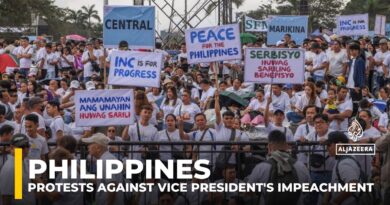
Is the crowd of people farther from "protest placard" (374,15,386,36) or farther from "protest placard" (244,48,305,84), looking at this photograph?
"protest placard" (374,15,386,36)

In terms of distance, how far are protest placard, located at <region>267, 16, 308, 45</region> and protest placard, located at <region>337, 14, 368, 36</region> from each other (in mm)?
1351

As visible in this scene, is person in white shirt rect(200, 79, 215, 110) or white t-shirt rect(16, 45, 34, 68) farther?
white t-shirt rect(16, 45, 34, 68)

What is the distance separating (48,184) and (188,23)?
2022 cm

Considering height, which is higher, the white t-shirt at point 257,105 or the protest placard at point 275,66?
the protest placard at point 275,66

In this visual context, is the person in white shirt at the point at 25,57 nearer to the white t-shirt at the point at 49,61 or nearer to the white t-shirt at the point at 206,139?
the white t-shirt at the point at 49,61

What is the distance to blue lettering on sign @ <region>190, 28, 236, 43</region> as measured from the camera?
16578mm

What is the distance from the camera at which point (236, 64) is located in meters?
23.4

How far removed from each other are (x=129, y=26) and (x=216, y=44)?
1637mm

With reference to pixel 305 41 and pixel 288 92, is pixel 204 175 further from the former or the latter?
pixel 305 41

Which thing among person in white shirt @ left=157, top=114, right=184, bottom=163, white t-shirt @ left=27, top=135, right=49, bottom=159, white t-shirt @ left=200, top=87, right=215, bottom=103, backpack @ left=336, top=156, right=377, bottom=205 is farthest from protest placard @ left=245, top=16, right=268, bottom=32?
backpack @ left=336, top=156, right=377, bottom=205

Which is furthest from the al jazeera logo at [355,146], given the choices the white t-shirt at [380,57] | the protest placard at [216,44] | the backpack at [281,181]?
the white t-shirt at [380,57]

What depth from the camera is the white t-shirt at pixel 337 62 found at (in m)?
21.3

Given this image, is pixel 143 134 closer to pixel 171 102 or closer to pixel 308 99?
pixel 171 102

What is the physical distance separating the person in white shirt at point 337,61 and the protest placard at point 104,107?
945 centimetres
